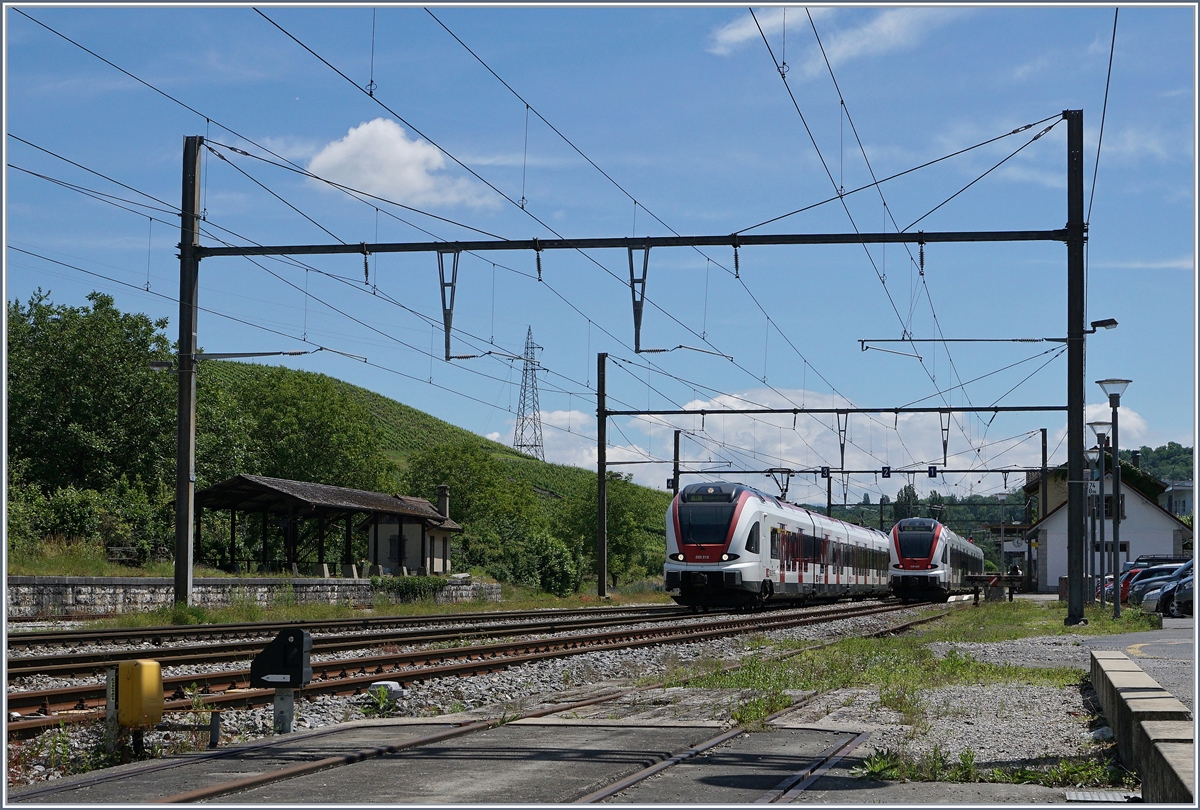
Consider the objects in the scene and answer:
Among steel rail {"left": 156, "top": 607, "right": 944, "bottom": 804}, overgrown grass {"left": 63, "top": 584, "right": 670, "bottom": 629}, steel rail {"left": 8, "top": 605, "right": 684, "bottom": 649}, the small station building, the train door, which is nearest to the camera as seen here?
steel rail {"left": 156, "top": 607, "right": 944, "bottom": 804}

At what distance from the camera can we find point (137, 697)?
944cm

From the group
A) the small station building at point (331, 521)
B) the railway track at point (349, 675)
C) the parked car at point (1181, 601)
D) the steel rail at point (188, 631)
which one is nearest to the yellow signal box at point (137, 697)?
the railway track at point (349, 675)

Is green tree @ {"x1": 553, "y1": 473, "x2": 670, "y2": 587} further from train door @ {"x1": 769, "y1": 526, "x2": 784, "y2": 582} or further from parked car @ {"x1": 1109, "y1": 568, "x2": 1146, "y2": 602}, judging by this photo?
train door @ {"x1": 769, "y1": 526, "x2": 784, "y2": 582}

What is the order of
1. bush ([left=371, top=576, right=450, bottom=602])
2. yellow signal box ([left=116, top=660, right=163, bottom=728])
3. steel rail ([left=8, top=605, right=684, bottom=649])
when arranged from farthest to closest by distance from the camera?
bush ([left=371, top=576, right=450, bottom=602]), steel rail ([left=8, top=605, right=684, bottom=649]), yellow signal box ([left=116, top=660, right=163, bottom=728])

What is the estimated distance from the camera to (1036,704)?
11.6 metres

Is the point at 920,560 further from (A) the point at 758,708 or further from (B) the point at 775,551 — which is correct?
(A) the point at 758,708

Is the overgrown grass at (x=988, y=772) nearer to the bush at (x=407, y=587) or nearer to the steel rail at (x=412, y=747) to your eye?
the steel rail at (x=412, y=747)

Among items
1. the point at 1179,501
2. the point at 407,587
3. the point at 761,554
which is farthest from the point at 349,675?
the point at 1179,501

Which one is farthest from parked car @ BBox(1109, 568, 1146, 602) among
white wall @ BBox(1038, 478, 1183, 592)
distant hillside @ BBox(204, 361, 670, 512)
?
distant hillside @ BBox(204, 361, 670, 512)

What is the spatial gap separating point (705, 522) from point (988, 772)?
2445cm

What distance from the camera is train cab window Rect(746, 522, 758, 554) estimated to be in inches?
1271

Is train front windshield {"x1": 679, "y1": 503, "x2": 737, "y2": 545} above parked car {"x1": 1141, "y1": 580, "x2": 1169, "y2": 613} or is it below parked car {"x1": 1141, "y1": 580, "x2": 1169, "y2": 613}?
above

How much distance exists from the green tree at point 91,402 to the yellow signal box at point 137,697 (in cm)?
4878

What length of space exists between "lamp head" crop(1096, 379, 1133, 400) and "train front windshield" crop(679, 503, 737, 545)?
9353 millimetres
